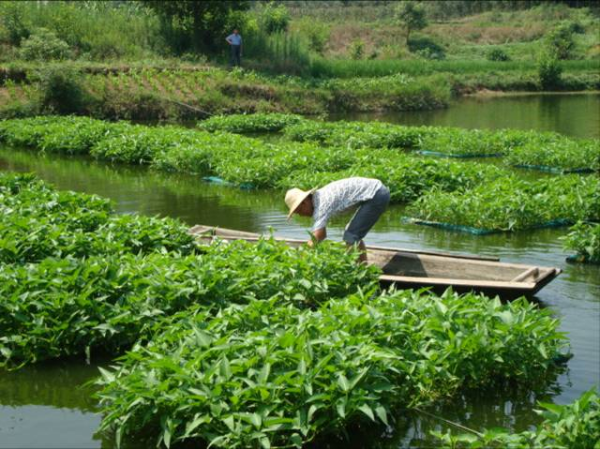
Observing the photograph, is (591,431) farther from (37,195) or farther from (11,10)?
(11,10)

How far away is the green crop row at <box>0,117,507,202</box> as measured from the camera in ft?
49.7

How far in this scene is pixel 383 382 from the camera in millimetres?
6039

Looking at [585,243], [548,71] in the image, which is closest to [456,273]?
[585,243]

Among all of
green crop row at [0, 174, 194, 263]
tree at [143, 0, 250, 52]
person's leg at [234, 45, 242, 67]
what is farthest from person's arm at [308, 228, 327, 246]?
tree at [143, 0, 250, 52]

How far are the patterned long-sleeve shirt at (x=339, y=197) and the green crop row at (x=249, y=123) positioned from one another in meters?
17.1

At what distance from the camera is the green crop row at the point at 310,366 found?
5.71 m

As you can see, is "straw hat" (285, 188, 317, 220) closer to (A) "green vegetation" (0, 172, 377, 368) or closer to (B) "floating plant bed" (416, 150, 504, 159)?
(A) "green vegetation" (0, 172, 377, 368)

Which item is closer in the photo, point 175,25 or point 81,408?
point 81,408

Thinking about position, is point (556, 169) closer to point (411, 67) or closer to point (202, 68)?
point (202, 68)

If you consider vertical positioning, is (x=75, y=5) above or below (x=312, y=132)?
above

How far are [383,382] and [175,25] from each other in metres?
34.6

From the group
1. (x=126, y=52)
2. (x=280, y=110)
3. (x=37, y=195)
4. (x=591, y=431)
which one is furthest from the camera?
(x=126, y=52)

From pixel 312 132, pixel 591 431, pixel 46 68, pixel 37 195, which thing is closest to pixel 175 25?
pixel 46 68

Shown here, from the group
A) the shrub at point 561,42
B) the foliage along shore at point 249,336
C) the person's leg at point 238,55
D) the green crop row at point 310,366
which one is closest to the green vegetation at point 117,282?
the foliage along shore at point 249,336
